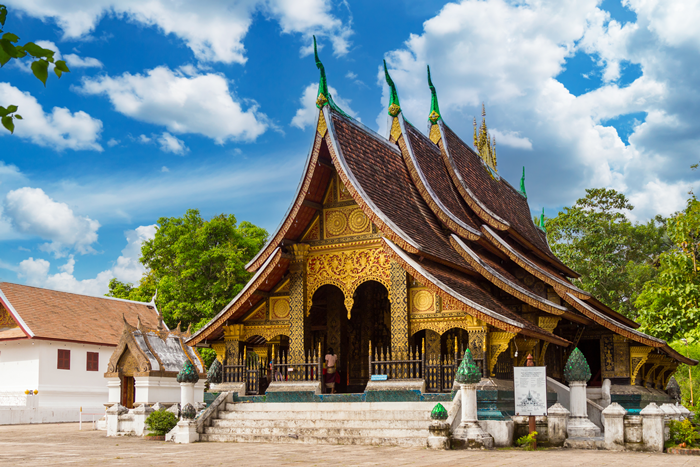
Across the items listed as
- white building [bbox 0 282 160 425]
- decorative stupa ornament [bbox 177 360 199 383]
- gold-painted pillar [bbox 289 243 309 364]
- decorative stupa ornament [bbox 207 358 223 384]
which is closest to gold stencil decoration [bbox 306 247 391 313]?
gold-painted pillar [bbox 289 243 309 364]

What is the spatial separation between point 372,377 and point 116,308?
21.2 metres

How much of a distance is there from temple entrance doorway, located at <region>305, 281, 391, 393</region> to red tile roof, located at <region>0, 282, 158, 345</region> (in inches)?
528

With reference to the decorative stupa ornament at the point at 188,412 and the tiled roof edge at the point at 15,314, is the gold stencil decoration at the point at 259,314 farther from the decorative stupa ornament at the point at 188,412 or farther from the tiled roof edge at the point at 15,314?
the tiled roof edge at the point at 15,314

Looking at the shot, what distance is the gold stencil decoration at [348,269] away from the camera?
1361 centimetres

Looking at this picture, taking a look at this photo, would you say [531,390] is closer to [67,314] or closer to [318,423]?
[318,423]

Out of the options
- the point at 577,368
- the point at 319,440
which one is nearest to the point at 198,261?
the point at 319,440

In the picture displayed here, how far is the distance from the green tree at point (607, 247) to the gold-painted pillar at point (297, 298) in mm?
25185

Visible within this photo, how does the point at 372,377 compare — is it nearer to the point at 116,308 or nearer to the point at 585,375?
the point at 585,375

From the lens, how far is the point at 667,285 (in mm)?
20594

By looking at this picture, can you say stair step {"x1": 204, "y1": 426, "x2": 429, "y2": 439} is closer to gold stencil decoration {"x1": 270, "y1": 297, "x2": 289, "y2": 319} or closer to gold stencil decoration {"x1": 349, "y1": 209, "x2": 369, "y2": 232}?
gold stencil decoration {"x1": 270, "y1": 297, "x2": 289, "y2": 319}

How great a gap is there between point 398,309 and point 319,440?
119 inches

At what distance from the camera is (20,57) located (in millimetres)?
3475

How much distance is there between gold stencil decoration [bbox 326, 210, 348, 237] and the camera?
14.2 metres

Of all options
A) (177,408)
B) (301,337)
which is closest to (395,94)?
(301,337)
